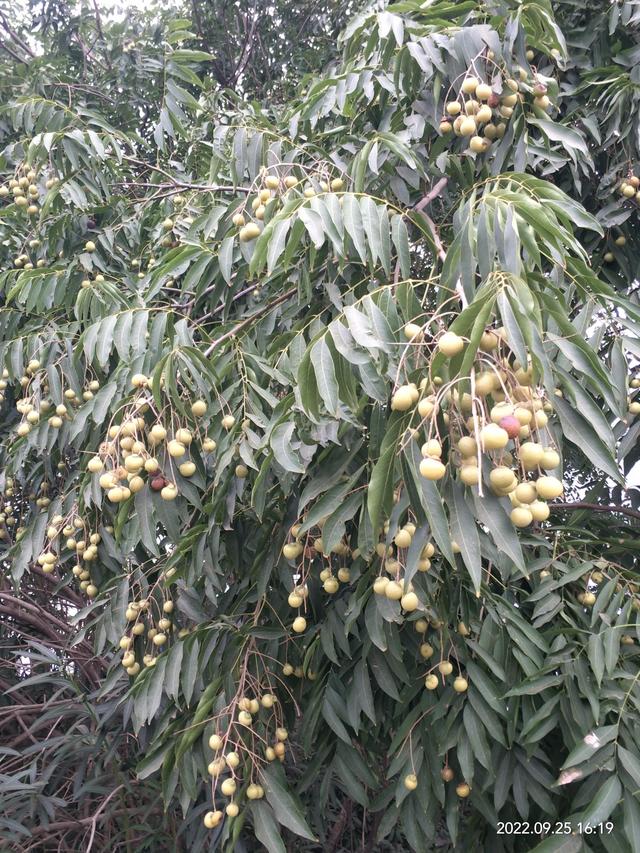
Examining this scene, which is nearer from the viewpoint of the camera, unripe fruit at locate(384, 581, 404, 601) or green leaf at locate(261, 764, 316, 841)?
unripe fruit at locate(384, 581, 404, 601)

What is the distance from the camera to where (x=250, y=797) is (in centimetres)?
150

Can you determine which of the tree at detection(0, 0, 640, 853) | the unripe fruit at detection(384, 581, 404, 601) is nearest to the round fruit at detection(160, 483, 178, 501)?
the tree at detection(0, 0, 640, 853)

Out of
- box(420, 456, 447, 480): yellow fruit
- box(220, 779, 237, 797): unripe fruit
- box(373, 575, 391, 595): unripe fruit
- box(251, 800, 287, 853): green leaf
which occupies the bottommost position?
box(251, 800, 287, 853): green leaf

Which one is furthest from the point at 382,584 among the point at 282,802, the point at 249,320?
the point at 249,320

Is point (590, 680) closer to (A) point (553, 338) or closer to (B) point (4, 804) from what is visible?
(A) point (553, 338)

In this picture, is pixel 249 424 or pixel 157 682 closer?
pixel 249 424

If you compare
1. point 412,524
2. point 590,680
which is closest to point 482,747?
point 590,680

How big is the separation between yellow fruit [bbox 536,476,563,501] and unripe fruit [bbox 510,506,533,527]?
0.03 m

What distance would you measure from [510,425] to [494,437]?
41mm

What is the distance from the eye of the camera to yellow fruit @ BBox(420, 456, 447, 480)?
2.68 feet

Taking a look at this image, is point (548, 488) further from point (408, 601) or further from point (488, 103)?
point (488, 103)

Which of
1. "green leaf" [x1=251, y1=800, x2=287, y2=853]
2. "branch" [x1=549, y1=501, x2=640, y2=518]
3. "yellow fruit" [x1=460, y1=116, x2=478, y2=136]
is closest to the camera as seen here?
"green leaf" [x1=251, y1=800, x2=287, y2=853]

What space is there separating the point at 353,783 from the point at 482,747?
12.6 inches

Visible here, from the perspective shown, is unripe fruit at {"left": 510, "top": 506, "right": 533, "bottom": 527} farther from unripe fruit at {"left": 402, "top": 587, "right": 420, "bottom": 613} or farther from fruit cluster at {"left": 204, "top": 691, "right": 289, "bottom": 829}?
fruit cluster at {"left": 204, "top": 691, "right": 289, "bottom": 829}
